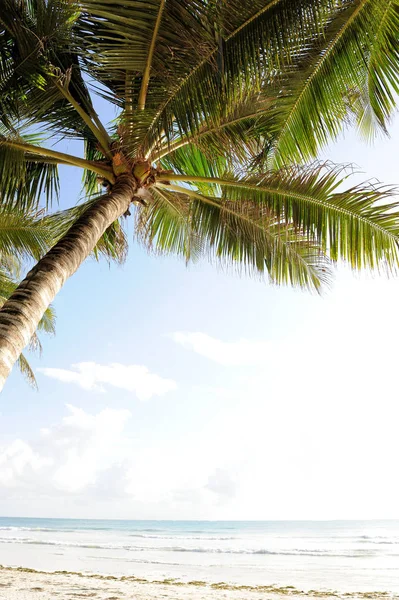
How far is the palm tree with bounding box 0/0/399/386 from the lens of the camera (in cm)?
409

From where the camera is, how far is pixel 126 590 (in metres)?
9.84

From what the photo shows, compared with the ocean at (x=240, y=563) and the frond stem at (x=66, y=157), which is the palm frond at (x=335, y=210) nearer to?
the frond stem at (x=66, y=157)

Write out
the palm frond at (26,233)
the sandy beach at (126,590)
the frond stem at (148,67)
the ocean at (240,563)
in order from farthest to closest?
the ocean at (240,563) < the sandy beach at (126,590) < the palm frond at (26,233) < the frond stem at (148,67)

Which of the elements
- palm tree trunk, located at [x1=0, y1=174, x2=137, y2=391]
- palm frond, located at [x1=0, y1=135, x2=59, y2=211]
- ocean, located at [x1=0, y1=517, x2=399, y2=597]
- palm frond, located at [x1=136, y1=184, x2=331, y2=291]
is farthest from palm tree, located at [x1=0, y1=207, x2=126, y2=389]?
ocean, located at [x1=0, y1=517, x2=399, y2=597]

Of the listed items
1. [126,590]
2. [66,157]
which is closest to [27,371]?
[126,590]

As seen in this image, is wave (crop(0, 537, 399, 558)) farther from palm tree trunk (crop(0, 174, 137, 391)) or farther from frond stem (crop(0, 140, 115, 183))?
palm tree trunk (crop(0, 174, 137, 391))

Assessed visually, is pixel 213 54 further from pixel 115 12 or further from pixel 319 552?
pixel 319 552

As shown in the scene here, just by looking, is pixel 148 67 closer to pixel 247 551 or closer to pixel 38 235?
pixel 38 235

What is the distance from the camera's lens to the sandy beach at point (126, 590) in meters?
9.04

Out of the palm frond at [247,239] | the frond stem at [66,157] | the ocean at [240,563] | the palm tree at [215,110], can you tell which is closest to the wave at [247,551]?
the ocean at [240,563]

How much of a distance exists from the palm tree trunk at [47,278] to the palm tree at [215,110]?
12 millimetres

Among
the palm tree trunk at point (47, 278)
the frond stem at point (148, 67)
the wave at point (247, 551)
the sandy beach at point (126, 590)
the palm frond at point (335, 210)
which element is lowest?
the wave at point (247, 551)

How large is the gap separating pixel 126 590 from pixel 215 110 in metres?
8.94

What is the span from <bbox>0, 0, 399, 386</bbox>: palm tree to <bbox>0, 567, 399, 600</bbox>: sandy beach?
648cm
